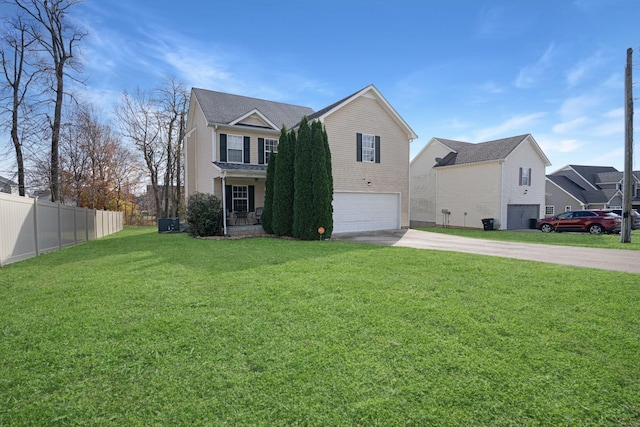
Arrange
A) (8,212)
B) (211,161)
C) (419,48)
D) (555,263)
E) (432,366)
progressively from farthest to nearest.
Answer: (211,161), (419,48), (8,212), (555,263), (432,366)

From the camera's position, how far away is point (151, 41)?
12.4 meters

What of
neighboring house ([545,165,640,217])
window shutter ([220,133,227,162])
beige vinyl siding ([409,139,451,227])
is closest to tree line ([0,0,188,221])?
window shutter ([220,133,227,162])

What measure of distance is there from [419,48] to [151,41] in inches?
436

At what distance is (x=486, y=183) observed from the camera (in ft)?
71.1

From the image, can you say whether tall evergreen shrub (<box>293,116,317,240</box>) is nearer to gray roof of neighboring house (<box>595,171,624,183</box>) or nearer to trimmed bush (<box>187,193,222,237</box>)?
trimmed bush (<box>187,193,222,237</box>)

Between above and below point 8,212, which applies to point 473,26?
above

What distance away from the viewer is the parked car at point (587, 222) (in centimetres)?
1731

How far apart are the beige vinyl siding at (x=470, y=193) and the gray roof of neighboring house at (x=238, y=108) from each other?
1206 cm

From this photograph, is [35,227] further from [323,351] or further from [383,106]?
[383,106]

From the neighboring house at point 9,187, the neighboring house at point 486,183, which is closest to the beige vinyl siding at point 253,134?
the neighboring house at point 9,187

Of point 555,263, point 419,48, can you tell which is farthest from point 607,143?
point 555,263

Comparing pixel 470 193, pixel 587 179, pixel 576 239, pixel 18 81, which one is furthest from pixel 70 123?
pixel 587 179

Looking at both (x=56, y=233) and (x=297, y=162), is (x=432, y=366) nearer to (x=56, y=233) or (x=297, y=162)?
(x=297, y=162)

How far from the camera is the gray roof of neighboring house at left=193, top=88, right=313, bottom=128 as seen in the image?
17734 millimetres
